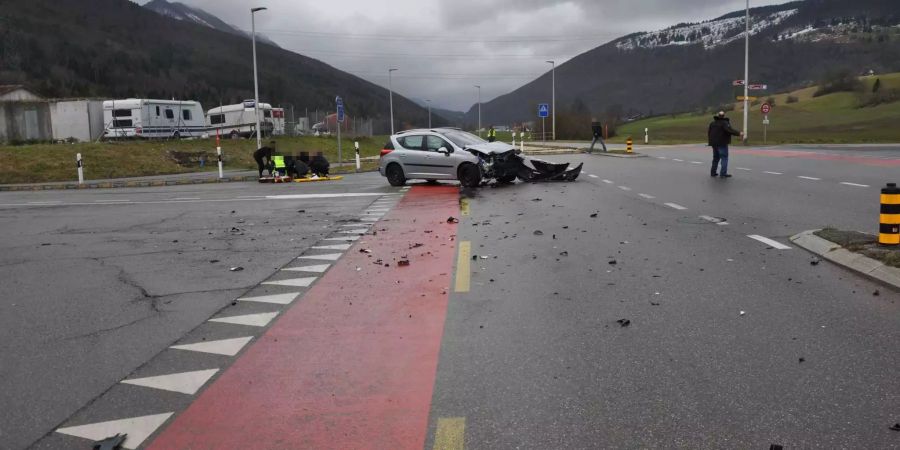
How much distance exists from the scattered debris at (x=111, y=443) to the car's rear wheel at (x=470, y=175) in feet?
50.2

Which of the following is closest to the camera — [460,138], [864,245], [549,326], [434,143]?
[549,326]

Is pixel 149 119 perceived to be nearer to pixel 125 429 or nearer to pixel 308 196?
pixel 308 196

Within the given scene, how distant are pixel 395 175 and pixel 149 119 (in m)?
33.5

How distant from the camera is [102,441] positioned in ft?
12.0

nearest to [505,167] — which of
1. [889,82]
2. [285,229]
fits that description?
[285,229]

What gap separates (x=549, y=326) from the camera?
5.45 m

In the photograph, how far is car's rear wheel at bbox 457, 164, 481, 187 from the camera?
1866 cm

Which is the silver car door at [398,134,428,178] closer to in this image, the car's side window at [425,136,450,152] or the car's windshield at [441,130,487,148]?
the car's side window at [425,136,450,152]

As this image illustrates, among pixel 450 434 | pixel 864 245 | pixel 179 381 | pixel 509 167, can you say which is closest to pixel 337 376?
pixel 179 381

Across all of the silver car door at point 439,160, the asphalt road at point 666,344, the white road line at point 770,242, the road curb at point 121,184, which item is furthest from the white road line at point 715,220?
the road curb at point 121,184

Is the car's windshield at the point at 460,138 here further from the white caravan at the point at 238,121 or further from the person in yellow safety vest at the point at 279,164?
the white caravan at the point at 238,121

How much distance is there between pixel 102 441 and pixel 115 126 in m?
48.6

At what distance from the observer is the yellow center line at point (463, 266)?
6973 mm

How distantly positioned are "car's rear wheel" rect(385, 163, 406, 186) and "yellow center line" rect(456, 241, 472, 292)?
10.8 metres
